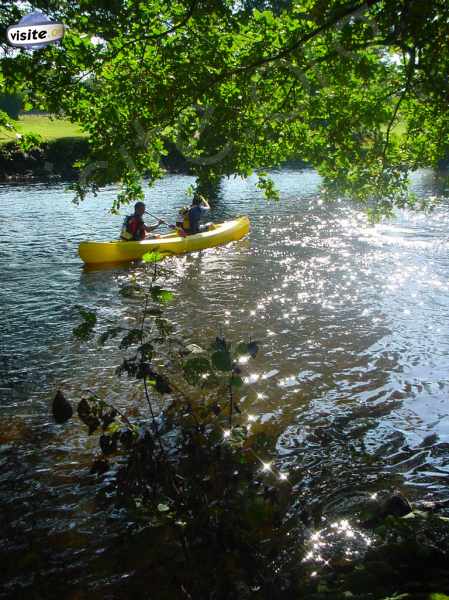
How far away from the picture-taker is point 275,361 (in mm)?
8094

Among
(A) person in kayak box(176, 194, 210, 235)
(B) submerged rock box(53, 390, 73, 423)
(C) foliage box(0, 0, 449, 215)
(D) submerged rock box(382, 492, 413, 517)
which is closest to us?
(B) submerged rock box(53, 390, 73, 423)

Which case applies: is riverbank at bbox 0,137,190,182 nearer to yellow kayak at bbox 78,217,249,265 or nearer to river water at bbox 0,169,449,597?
river water at bbox 0,169,449,597

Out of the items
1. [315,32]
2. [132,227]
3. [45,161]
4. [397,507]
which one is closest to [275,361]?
[397,507]

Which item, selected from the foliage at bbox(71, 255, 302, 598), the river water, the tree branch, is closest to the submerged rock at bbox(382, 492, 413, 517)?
the river water

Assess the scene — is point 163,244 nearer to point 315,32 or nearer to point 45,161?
point 315,32

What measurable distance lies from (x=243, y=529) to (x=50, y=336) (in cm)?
666

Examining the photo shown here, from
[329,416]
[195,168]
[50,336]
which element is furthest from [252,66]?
[50,336]

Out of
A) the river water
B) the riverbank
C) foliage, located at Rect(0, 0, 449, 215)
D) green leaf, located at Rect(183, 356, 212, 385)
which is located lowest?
the river water

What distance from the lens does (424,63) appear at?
5113 mm

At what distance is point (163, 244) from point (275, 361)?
25.4 ft

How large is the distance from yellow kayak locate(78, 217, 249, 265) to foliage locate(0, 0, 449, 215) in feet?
17.5

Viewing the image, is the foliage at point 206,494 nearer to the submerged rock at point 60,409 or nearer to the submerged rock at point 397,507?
the submerged rock at point 60,409

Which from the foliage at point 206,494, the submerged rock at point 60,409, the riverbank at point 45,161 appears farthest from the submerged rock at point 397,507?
the riverbank at point 45,161

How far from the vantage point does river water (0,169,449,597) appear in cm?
481
